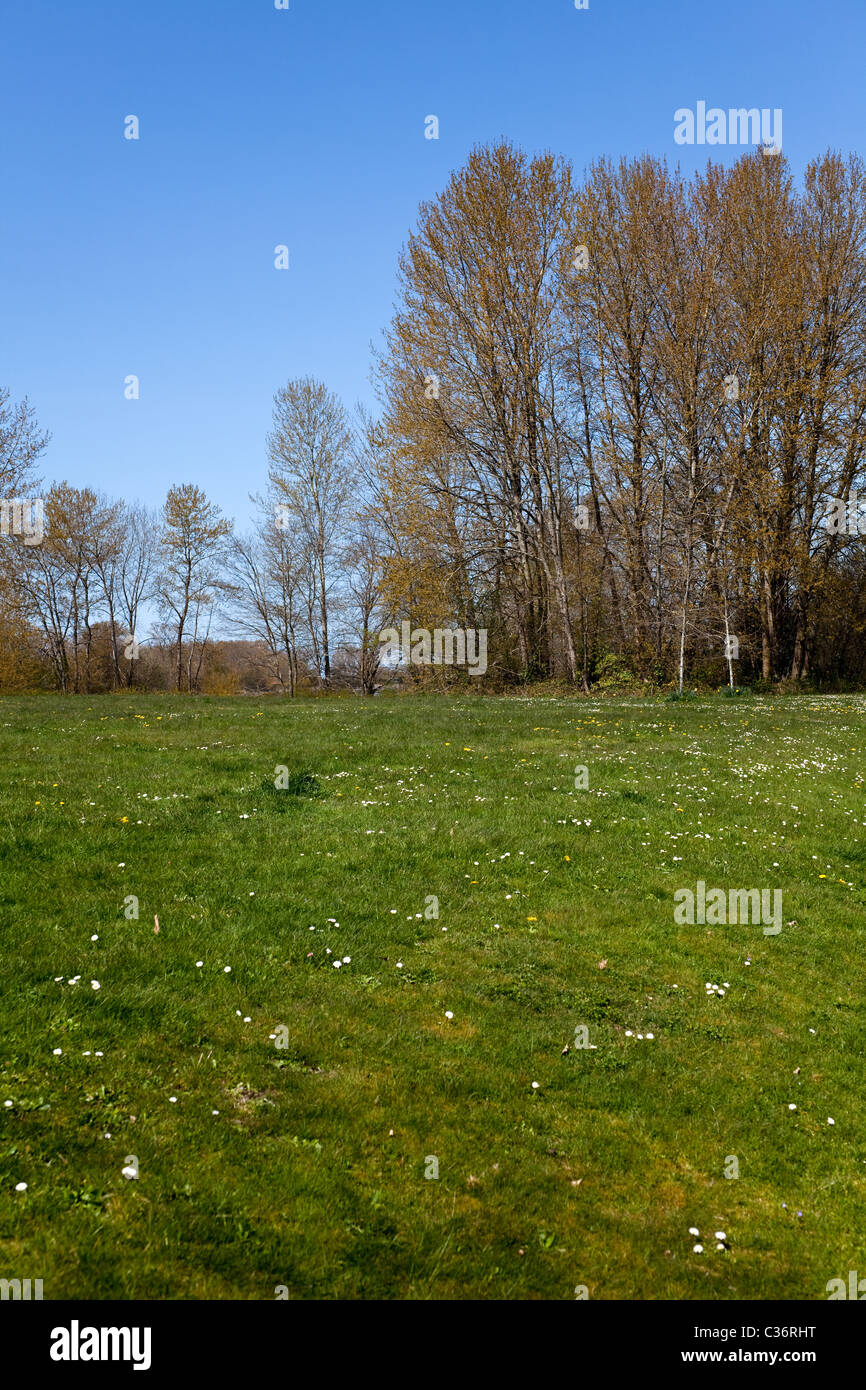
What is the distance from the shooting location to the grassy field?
184 inches

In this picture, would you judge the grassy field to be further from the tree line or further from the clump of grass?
the tree line

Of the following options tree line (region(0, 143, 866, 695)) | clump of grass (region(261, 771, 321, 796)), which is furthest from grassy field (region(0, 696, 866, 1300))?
tree line (region(0, 143, 866, 695))

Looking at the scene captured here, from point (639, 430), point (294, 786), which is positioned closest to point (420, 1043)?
point (294, 786)

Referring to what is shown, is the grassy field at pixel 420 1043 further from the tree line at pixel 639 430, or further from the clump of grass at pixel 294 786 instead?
the tree line at pixel 639 430

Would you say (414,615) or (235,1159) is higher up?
(414,615)

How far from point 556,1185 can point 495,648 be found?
38.6 meters

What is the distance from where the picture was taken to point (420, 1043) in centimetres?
689

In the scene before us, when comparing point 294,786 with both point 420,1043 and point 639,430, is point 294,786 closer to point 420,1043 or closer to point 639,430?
point 420,1043

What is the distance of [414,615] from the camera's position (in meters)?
42.6

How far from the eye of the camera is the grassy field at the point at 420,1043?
4680 mm

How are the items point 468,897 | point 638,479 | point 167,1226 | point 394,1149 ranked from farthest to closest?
1. point 638,479
2. point 468,897
3. point 394,1149
4. point 167,1226
